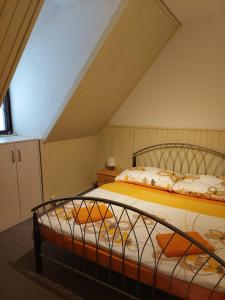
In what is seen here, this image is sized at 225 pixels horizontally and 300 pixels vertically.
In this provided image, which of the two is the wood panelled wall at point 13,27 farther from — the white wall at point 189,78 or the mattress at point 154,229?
the white wall at point 189,78

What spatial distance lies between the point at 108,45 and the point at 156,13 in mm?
685

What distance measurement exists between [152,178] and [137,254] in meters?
1.47

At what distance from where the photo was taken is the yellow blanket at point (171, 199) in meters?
2.36

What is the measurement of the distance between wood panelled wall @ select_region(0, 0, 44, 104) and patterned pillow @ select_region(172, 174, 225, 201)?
7.25ft

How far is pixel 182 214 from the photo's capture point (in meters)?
2.24

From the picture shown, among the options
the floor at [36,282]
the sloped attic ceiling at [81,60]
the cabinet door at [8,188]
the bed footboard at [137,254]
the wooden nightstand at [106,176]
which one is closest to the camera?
the bed footboard at [137,254]

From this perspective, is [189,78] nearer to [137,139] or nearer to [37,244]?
[137,139]

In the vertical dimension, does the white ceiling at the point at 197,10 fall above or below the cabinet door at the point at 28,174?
above

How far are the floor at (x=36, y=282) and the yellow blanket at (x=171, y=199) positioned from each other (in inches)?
41.5

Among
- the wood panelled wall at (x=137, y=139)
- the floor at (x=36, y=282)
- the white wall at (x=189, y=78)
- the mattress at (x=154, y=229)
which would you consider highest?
the white wall at (x=189, y=78)

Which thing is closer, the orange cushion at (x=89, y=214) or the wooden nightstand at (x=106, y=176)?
the orange cushion at (x=89, y=214)

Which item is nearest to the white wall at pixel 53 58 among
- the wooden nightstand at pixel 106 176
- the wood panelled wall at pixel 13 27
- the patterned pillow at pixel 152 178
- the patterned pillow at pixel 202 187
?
the wood panelled wall at pixel 13 27

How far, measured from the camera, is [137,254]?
1.60 metres

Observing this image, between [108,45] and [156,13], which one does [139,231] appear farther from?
[156,13]
